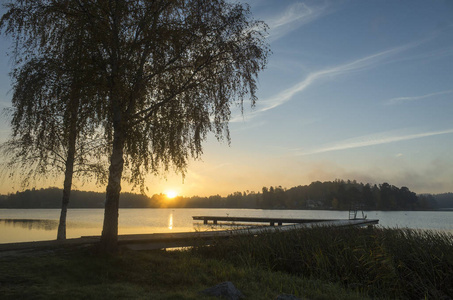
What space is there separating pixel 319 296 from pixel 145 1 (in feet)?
32.5

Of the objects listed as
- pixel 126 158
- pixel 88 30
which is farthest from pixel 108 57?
pixel 126 158

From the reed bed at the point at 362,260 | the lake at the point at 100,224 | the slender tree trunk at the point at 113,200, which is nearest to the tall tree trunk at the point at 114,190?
the slender tree trunk at the point at 113,200

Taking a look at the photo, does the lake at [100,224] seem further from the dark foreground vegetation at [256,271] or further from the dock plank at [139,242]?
the dark foreground vegetation at [256,271]

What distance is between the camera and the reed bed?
9.03 m

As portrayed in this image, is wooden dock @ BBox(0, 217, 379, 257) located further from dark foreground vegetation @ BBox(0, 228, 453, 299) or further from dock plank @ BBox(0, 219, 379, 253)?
dark foreground vegetation @ BBox(0, 228, 453, 299)

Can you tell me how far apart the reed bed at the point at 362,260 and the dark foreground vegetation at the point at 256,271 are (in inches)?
1.2

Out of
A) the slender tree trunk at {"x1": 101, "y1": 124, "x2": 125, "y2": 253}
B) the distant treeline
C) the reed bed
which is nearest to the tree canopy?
the slender tree trunk at {"x1": 101, "y1": 124, "x2": 125, "y2": 253}

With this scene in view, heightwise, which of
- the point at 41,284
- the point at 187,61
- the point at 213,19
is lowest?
the point at 41,284

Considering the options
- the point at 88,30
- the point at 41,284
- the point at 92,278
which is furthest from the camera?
the point at 88,30

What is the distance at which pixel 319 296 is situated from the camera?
6.64 meters

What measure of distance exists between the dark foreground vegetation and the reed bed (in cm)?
3

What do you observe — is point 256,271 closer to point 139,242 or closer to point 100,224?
point 139,242

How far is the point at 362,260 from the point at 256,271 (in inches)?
148

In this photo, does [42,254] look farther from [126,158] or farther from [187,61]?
[187,61]
